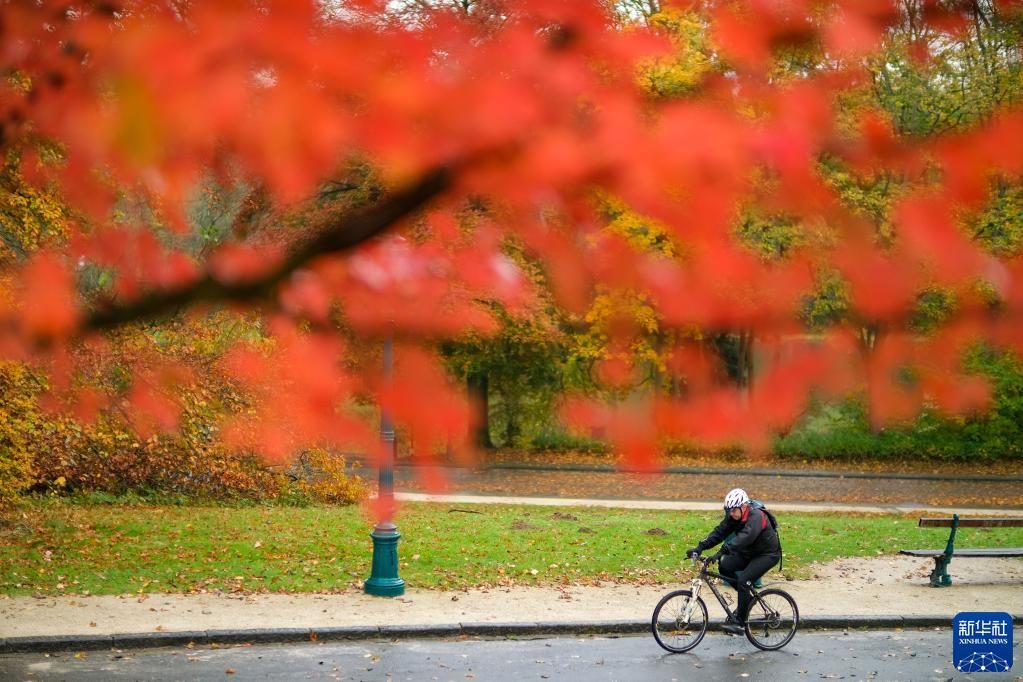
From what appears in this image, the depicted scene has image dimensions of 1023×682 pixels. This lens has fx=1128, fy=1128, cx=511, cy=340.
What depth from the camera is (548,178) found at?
8.84 ft

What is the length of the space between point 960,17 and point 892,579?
12.6 metres

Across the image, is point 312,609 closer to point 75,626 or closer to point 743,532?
point 75,626

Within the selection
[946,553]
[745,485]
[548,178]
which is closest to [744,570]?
[946,553]

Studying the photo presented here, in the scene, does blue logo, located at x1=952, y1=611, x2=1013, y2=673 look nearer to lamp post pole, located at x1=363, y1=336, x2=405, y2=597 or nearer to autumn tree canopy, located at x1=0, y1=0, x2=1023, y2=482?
lamp post pole, located at x1=363, y1=336, x2=405, y2=597

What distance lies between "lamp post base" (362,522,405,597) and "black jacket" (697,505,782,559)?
350 cm

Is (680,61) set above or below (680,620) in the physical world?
above

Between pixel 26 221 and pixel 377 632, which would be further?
pixel 26 221

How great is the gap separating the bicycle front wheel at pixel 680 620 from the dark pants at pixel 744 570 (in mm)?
366

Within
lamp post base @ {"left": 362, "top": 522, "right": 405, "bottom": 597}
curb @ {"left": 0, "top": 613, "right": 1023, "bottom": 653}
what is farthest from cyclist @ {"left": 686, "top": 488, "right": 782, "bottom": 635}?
lamp post base @ {"left": 362, "top": 522, "right": 405, "bottom": 597}

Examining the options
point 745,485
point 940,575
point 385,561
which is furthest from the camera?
point 745,485

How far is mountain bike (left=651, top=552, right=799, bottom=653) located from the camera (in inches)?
427

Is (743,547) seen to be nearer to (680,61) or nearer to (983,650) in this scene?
(983,650)

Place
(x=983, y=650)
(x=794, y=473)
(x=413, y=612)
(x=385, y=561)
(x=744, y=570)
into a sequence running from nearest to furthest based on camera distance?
A: (x=983, y=650), (x=744, y=570), (x=413, y=612), (x=385, y=561), (x=794, y=473)

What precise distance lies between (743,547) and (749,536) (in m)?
0.13
